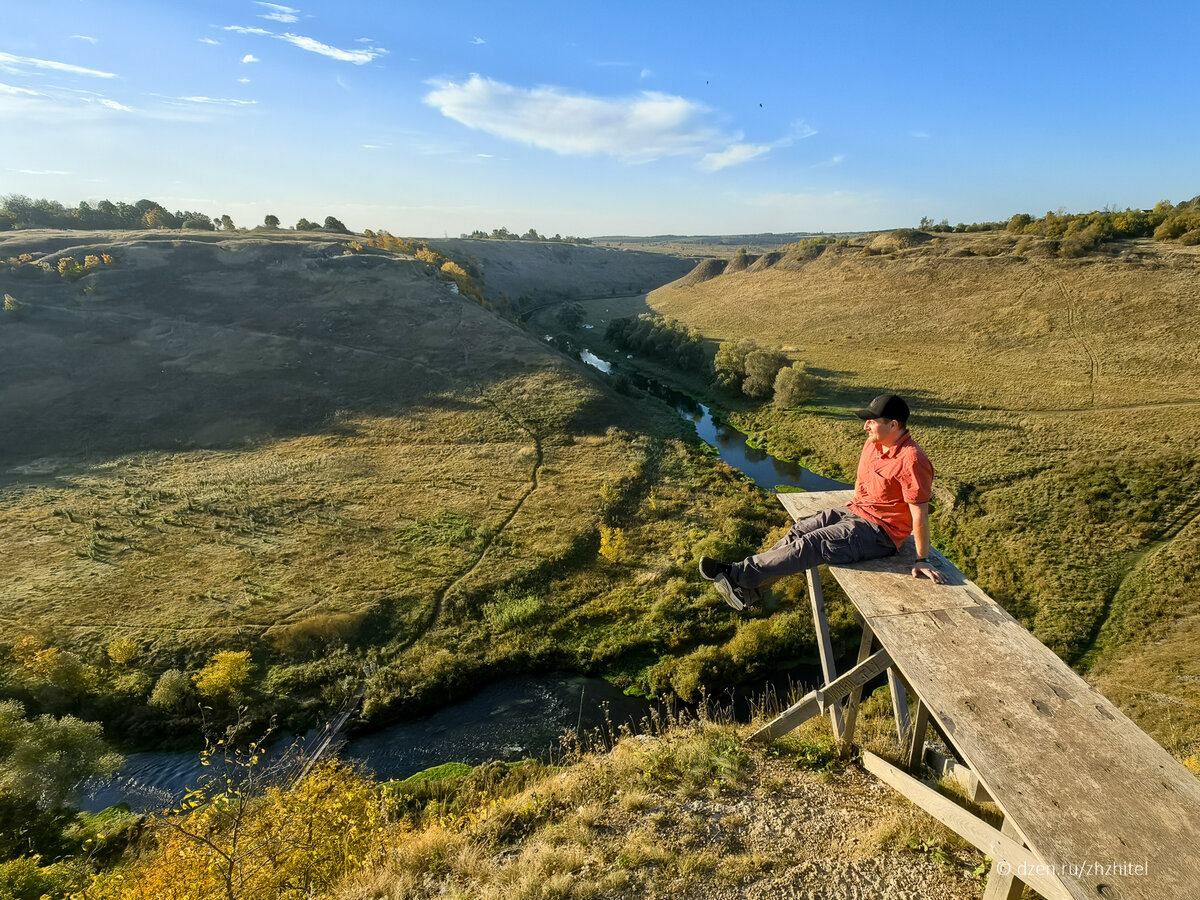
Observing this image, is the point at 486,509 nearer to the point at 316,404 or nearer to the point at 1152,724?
the point at 316,404

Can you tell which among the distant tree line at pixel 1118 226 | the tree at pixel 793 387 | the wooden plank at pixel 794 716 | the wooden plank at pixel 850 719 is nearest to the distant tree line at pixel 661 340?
the tree at pixel 793 387

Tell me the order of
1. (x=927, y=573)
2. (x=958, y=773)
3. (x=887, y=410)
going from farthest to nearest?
(x=958, y=773)
(x=887, y=410)
(x=927, y=573)

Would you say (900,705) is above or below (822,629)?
below

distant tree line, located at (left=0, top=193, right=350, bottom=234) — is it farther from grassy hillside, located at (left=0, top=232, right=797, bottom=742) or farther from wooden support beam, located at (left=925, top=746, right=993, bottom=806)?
wooden support beam, located at (left=925, top=746, right=993, bottom=806)

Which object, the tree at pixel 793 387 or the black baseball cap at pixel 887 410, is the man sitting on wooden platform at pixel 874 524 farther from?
the tree at pixel 793 387

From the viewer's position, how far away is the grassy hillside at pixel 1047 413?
1988 cm

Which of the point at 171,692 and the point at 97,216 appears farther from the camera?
the point at 97,216

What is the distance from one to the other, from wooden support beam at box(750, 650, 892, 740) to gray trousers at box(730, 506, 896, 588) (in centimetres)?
128

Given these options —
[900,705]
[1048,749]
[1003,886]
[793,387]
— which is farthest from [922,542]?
[793,387]

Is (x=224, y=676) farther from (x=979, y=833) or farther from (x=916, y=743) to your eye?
(x=979, y=833)

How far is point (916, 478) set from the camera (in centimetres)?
654

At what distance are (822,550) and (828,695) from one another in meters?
1.99

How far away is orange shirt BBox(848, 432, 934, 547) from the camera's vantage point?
21.6 feet

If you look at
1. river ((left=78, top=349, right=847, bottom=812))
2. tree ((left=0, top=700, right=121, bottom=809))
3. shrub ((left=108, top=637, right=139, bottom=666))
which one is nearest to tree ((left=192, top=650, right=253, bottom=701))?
river ((left=78, top=349, right=847, bottom=812))
